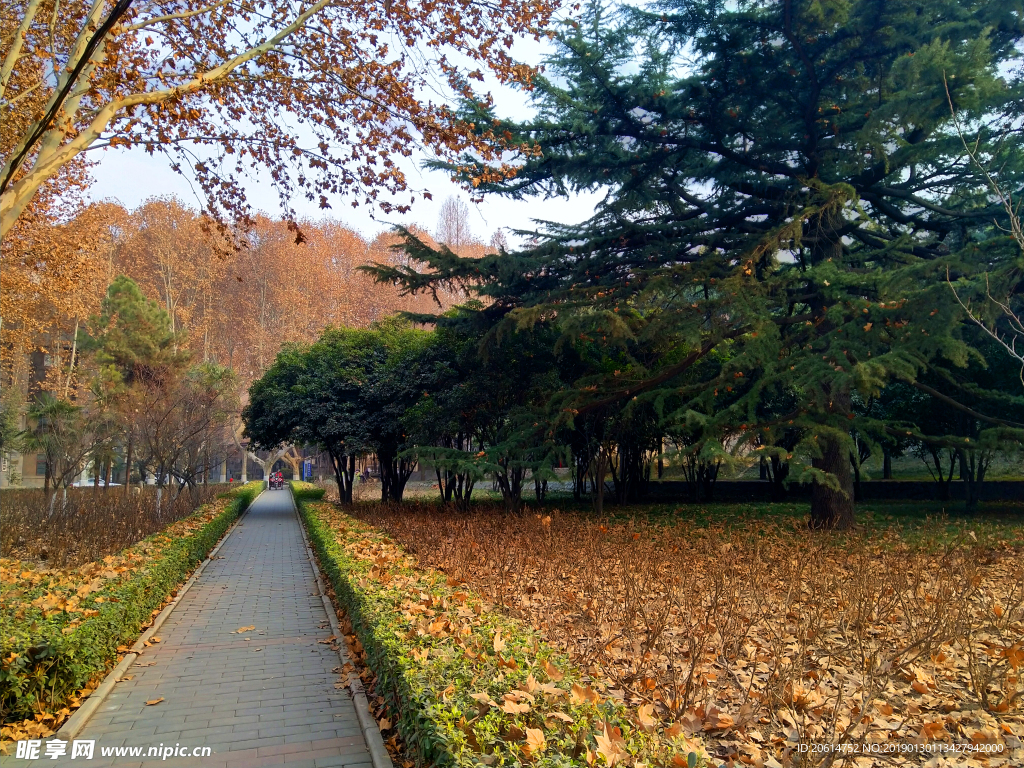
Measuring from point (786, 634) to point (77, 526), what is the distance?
1147 cm

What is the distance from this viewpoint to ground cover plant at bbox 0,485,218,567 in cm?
996

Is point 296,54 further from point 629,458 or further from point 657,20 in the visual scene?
point 629,458

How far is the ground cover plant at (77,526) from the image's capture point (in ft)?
32.7

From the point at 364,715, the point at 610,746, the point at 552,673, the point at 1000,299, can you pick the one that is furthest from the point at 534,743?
the point at 1000,299

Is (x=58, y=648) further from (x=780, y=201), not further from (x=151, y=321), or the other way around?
(x=151, y=321)

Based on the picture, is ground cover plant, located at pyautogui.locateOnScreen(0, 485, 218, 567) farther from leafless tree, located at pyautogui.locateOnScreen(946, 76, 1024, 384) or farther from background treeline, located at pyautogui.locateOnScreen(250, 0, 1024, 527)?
leafless tree, located at pyautogui.locateOnScreen(946, 76, 1024, 384)

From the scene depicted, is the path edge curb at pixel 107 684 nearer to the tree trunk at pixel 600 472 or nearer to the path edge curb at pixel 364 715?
the path edge curb at pixel 364 715

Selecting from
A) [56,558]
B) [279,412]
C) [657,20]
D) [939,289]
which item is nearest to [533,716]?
[939,289]

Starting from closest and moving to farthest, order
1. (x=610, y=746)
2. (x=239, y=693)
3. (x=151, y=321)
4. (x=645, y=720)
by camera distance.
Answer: (x=610, y=746) → (x=645, y=720) → (x=239, y=693) → (x=151, y=321)

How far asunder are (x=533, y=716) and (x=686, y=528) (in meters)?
10.4

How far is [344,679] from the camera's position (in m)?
5.43

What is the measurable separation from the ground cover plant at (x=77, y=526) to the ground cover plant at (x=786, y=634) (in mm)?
5302

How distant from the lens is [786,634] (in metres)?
5.14

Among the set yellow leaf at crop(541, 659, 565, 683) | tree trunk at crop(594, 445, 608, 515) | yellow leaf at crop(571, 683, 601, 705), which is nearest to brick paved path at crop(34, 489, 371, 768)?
yellow leaf at crop(541, 659, 565, 683)
